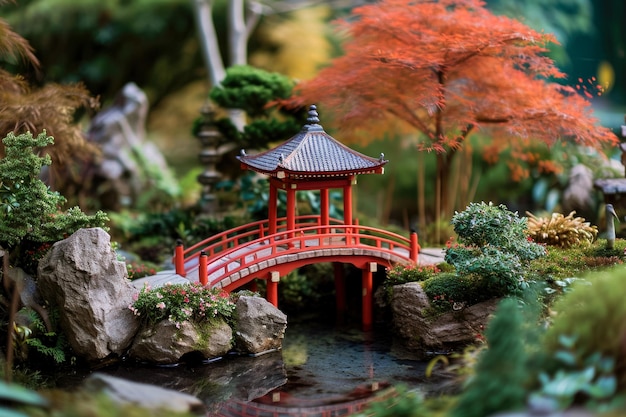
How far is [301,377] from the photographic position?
12.2 m

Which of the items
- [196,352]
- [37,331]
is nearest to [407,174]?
[196,352]

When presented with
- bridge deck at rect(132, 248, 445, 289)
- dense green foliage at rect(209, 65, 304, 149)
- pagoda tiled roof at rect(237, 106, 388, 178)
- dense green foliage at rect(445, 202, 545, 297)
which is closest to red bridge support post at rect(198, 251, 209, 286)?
bridge deck at rect(132, 248, 445, 289)

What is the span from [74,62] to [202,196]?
9833 mm

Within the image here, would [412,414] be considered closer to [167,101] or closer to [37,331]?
[37,331]

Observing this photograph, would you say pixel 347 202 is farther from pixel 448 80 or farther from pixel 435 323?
pixel 448 80

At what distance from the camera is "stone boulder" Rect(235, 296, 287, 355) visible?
13.0m

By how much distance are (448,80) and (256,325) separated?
22.6ft

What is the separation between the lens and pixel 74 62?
83.3 ft

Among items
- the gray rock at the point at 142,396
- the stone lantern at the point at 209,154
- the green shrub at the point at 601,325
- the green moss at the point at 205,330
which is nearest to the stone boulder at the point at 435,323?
the green moss at the point at 205,330

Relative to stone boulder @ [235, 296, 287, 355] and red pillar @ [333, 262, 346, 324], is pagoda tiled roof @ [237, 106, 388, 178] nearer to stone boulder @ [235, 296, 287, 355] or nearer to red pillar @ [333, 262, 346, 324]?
stone boulder @ [235, 296, 287, 355]

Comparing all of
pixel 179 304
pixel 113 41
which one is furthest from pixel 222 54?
pixel 179 304

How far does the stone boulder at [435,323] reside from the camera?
13.0m

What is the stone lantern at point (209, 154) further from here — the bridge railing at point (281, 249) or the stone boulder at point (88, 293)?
the stone boulder at point (88, 293)

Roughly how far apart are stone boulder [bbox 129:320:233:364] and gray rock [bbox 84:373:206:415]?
3.16 metres
